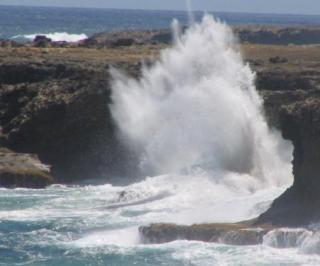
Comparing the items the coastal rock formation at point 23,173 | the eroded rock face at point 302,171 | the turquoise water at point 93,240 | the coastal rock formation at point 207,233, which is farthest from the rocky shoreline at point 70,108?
the coastal rock formation at point 207,233

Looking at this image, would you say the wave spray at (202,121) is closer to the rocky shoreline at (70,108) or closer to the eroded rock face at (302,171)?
the rocky shoreline at (70,108)

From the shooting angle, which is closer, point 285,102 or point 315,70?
point 285,102

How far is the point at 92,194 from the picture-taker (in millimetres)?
49875

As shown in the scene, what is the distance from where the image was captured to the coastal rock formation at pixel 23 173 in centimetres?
5225

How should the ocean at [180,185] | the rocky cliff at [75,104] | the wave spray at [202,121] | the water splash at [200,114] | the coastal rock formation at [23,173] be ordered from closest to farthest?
the ocean at [180,185]
the wave spray at [202,121]
the water splash at [200,114]
the coastal rock formation at [23,173]
the rocky cliff at [75,104]

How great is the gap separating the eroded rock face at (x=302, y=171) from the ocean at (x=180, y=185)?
1666 mm

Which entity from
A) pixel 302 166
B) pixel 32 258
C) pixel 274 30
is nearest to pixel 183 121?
pixel 302 166

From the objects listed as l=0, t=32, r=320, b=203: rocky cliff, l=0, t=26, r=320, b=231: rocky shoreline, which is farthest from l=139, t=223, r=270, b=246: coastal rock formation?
l=0, t=32, r=320, b=203: rocky cliff

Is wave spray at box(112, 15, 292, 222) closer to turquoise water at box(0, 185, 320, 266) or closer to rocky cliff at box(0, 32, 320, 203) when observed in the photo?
rocky cliff at box(0, 32, 320, 203)

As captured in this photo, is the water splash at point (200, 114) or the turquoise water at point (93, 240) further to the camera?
the water splash at point (200, 114)

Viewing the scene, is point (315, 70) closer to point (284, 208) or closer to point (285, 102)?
point (285, 102)

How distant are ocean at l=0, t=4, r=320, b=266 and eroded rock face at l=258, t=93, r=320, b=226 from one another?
1666 millimetres

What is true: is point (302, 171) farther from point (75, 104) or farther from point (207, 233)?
point (75, 104)

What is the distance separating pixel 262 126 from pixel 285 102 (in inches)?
164
